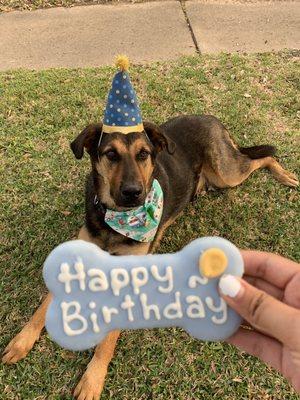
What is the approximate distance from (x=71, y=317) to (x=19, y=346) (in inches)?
65.6

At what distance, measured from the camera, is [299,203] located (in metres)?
5.02

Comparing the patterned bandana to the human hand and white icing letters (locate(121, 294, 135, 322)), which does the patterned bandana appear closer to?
the human hand

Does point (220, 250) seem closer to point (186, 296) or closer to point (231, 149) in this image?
point (186, 296)

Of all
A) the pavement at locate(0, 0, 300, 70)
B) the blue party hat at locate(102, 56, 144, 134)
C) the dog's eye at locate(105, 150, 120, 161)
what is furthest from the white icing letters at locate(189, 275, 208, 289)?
the pavement at locate(0, 0, 300, 70)

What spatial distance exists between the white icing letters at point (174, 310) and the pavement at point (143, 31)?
5.06 m

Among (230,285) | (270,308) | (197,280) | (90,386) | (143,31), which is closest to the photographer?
(270,308)

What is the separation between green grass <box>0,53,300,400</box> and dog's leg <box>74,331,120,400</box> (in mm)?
94

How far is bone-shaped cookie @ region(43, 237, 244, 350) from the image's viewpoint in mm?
2252

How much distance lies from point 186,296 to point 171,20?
6.10 meters

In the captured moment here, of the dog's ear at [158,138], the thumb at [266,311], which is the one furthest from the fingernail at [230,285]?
the dog's ear at [158,138]

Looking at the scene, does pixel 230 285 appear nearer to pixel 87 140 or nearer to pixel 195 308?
pixel 195 308

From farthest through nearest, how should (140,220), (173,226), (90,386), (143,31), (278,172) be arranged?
(143,31) → (278,172) → (173,226) → (140,220) → (90,386)

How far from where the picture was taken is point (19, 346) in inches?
147

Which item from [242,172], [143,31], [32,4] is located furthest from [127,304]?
[32,4]
